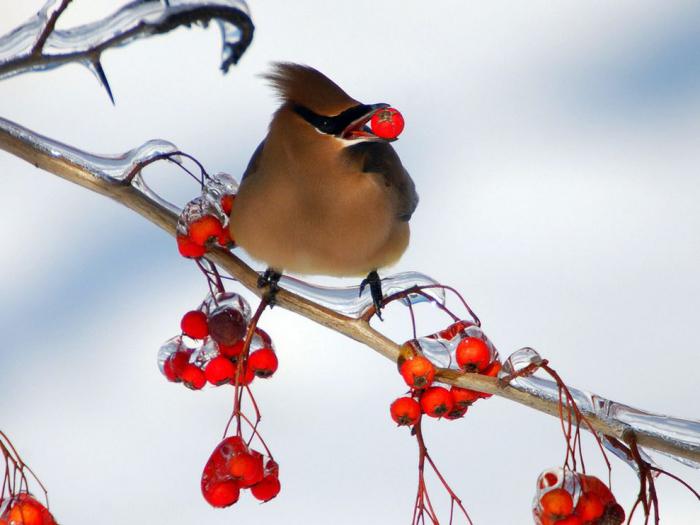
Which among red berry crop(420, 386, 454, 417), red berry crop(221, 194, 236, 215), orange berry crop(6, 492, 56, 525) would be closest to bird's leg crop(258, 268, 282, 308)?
red berry crop(221, 194, 236, 215)

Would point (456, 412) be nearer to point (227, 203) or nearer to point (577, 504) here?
point (577, 504)

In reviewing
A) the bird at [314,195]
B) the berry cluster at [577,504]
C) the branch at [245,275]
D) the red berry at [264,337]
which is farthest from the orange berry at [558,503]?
the bird at [314,195]

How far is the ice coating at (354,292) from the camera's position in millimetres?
1241

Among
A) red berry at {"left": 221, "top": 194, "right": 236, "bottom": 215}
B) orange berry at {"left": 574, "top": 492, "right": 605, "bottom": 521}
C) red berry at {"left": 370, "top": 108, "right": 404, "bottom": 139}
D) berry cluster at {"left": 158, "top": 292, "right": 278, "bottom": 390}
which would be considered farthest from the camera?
red berry at {"left": 221, "top": 194, "right": 236, "bottom": 215}

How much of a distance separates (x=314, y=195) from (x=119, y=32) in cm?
94

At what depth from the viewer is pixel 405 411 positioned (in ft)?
3.69

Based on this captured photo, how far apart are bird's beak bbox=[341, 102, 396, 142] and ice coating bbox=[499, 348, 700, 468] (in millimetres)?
526

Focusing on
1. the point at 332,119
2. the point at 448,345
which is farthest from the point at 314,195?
the point at 448,345

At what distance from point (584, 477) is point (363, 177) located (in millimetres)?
888

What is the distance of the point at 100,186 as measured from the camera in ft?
4.17

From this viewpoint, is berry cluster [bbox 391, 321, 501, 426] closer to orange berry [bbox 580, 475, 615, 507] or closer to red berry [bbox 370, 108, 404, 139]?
orange berry [bbox 580, 475, 615, 507]

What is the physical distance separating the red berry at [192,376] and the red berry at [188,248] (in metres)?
0.15

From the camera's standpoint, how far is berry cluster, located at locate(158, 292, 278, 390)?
122cm

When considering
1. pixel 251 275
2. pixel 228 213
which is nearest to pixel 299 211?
pixel 228 213
